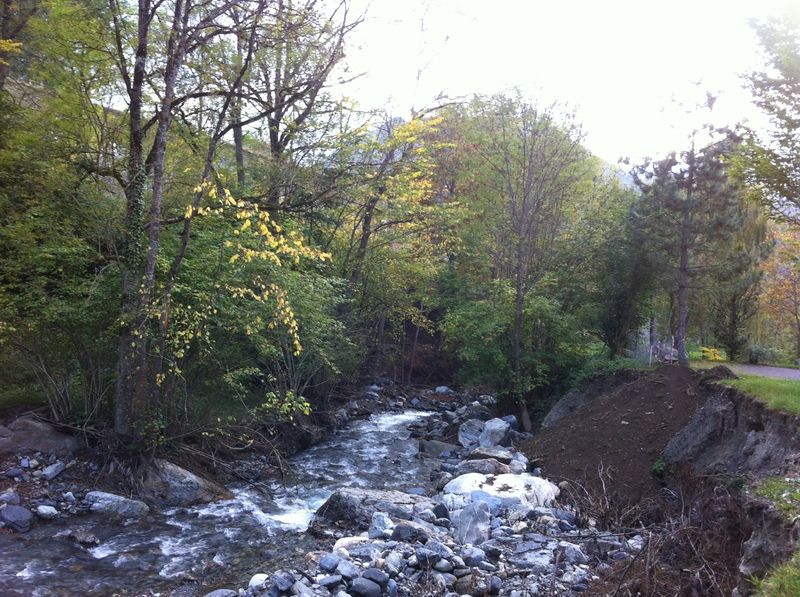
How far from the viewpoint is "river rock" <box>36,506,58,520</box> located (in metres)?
8.15

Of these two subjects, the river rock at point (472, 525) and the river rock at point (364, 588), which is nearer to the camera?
the river rock at point (364, 588)

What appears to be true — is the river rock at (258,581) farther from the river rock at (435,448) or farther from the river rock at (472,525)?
the river rock at (435,448)

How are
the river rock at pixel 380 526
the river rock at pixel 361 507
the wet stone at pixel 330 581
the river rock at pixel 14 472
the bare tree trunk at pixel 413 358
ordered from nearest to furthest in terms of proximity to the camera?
the wet stone at pixel 330 581 < the river rock at pixel 380 526 < the river rock at pixel 14 472 < the river rock at pixel 361 507 < the bare tree trunk at pixel 413 358

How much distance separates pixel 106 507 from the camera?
28.5ft

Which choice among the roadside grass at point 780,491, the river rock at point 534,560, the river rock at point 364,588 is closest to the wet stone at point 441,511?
the river rock at point 534,560

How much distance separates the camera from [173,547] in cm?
782

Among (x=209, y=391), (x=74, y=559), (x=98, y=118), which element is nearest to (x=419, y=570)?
(x=74, y=559)

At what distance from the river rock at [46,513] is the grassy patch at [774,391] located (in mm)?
10180

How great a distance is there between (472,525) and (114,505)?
5.16 meters

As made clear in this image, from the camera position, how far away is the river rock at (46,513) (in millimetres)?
8148

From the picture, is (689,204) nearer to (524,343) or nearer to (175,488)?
(524,343)

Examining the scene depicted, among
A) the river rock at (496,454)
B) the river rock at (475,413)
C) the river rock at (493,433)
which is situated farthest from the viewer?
the river rock at (475,413)

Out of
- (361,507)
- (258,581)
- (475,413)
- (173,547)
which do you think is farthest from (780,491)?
(475,413)

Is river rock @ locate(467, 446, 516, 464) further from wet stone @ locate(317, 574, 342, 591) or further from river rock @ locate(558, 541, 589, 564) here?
wet stone @ locate(317, 574, 342, 591)
